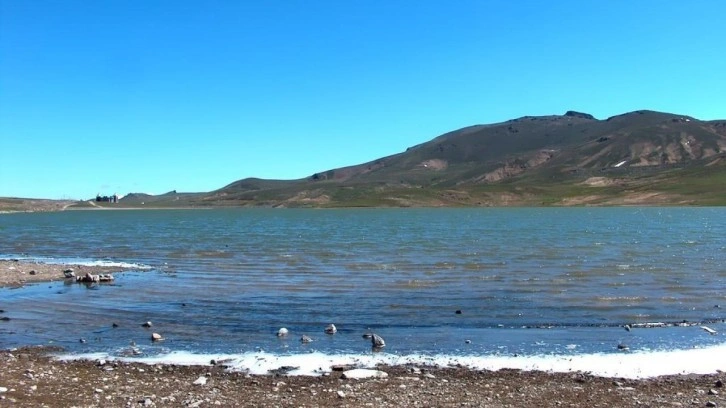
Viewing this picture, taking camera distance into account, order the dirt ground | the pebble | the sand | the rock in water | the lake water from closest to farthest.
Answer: the sand, the pebble, the lake water, the rock in water, the dirt ground

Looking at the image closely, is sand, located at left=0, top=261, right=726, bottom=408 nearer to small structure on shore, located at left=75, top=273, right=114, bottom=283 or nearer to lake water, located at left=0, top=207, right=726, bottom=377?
lake water, located at left=0, top=207, right=726, bottom=377

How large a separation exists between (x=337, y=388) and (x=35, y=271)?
122 ft

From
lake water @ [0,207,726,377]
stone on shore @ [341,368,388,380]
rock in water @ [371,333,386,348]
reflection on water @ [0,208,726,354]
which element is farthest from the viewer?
reflection on water @ [0,208,726,354]

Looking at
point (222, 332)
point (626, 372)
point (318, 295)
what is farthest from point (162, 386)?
point (318, 295)

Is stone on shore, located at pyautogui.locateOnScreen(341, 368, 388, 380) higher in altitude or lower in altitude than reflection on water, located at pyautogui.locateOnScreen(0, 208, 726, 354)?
higher

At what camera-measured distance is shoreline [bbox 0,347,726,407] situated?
1511 cm

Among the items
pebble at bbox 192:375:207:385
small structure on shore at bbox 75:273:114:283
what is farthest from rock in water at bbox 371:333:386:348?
small structure on shore at bbox 75:273:114:283

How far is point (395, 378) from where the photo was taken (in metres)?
→ 17.4

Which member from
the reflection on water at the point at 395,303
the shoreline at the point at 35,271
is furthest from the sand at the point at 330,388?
the shoreline at the point at 35,271

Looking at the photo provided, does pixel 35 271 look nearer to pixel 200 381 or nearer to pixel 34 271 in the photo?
pixel 34 271

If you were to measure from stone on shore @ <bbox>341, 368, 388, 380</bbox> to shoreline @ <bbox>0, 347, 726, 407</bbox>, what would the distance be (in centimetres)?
17

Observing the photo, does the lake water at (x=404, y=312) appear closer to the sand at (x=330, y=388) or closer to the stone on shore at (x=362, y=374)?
the sand at (x=330, y=388)

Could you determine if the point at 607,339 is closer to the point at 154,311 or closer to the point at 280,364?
the point at 280,364

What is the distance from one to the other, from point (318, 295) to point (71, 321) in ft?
41.4
